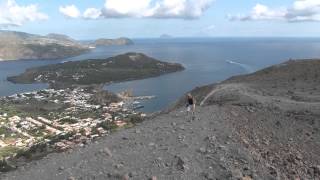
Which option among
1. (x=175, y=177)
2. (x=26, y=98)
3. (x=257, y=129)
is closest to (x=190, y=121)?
(x=257, y=129)

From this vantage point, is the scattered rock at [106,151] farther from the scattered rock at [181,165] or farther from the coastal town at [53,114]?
the coastal town at [53,114]

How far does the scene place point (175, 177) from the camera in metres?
14.8

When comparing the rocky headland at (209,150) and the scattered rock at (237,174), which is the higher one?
the scattered rock at (237,174)

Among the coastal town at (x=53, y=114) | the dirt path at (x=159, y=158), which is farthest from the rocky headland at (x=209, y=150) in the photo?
the coastal town at (x=53, y=114)

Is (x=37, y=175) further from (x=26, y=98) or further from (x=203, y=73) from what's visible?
(x=203, y=73)

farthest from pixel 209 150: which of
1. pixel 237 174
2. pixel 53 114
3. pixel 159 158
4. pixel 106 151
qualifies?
pixel 53 114

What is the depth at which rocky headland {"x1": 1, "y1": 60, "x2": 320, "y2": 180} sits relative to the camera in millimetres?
15180

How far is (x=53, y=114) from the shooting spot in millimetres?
111062

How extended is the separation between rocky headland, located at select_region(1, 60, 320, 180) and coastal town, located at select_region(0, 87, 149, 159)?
135 ft

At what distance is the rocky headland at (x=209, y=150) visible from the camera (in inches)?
598

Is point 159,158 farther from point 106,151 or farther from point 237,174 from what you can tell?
point 237,174

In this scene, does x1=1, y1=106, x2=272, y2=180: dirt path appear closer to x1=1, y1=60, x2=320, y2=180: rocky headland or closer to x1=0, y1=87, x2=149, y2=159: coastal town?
x1=1, y1=60, x2=320, y2=180: rocky headland

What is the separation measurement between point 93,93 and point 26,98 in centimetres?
2099

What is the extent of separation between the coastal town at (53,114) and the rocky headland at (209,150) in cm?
4122
